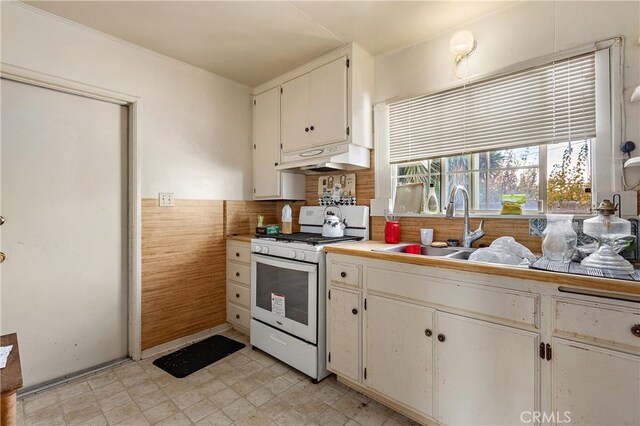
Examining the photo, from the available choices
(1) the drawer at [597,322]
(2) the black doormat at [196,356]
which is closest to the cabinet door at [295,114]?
(2) the black doormat at [196,356]

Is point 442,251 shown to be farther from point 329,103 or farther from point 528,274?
point 329,103

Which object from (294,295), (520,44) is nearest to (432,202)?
(520,44)

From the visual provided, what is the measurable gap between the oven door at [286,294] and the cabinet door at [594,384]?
4.19 ft

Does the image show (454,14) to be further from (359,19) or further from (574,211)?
(574,211)

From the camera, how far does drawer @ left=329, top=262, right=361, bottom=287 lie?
1817 millimetres

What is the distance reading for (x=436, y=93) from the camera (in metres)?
2.17

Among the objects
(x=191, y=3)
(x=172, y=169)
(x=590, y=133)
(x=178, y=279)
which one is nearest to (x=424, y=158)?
(x=590, y=133)

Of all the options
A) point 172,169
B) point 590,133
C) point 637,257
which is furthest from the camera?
point 172,169

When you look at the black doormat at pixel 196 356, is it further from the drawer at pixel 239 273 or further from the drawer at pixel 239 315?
the drawer at pixel 239 273

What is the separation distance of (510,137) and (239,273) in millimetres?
2394

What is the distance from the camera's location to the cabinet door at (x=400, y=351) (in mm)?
1528

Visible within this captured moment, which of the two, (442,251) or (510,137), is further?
(442,251)

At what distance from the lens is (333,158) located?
232 centimetres

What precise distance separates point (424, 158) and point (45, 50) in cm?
267
